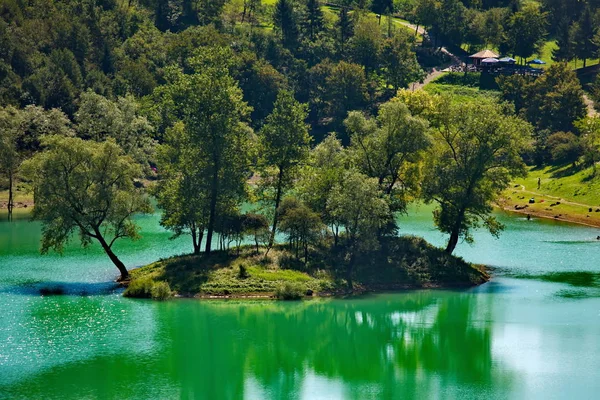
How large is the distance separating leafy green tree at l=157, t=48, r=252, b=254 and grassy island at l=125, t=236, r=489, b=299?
5.23 m

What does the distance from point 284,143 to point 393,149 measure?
40.6 ft

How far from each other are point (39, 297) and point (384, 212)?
118 ft

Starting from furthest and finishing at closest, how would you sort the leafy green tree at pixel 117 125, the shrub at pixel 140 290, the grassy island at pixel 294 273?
the leafy green tree at pixel 117 125 → the grassy island at pixel 294 273 → the shrub at pixel 140 290

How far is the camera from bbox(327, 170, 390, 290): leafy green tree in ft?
282

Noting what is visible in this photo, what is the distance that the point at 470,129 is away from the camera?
311 feet

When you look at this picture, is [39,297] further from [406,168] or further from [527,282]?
[527,282]

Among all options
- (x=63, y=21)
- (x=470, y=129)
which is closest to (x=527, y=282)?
(x=470, y=129)

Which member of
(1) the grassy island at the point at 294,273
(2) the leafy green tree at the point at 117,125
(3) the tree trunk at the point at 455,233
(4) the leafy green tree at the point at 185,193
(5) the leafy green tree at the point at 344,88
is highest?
(5) the leafy green tree at the point at 344,88

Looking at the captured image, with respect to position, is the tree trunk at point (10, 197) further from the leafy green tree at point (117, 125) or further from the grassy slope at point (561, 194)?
the grassy slope at point (561, 194)

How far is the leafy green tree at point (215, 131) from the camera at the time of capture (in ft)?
293

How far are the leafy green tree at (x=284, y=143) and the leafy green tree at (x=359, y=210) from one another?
8.05 m

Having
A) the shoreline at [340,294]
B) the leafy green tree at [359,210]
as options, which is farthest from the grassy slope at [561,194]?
the leafy green tree at [359,210]

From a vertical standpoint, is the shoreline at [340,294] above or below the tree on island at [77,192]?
below

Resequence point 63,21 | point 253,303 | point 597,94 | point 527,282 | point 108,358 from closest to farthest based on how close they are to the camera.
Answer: point 108,358 → point 253,303 → point 527,282 → point 597,94 → point 63,21
